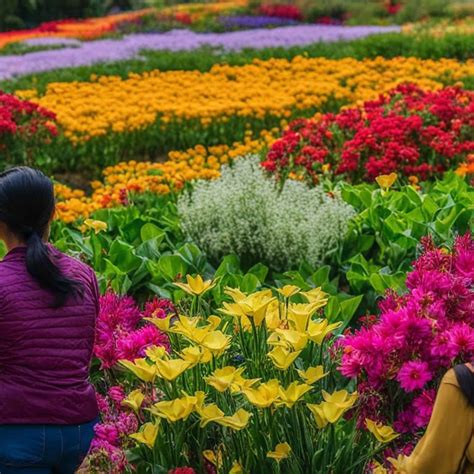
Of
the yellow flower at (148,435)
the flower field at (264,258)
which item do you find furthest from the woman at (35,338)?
the yellow flower at (148,435)

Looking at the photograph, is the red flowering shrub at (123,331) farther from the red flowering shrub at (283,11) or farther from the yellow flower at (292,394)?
the red flowering shrub at (283,11)

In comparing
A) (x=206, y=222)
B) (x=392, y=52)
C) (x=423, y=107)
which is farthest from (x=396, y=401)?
(x=392, y=52)

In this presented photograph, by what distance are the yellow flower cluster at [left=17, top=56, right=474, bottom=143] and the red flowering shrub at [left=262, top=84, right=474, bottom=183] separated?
2386mm

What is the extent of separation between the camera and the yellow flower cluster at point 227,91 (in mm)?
9891

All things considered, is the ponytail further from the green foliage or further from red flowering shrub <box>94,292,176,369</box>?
the green foliage

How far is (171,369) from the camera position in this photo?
266 cm

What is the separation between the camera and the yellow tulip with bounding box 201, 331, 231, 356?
274 cm

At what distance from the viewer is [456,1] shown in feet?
90.7

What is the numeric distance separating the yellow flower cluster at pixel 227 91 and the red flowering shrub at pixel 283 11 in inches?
451

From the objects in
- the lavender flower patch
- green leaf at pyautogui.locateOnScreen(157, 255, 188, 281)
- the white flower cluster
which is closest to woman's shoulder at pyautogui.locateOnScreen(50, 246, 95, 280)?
green leaf at pyautogui.locateOnScreen(157, 255, 188, 281)

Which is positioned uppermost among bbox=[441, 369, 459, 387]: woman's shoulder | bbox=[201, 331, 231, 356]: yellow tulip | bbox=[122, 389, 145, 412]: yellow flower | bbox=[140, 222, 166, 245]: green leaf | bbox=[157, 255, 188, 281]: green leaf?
bbox=[441, 369, 459, 387]: woman's shoulder

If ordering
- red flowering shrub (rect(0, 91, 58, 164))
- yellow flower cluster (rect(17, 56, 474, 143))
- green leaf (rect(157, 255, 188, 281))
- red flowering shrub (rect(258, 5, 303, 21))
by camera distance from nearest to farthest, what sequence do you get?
green leaf (rect(157, 255, 188, 281)) < red flowering shrub (rect(0, 91, 58, 164)) < yellow flower cluster (rect(17, 56, 474, 143)) < red flowering shrub (rect(258, 5, 303, 21))

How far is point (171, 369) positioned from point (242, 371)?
0.72 ft

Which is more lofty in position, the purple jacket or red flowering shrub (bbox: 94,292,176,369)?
the purple jacket
